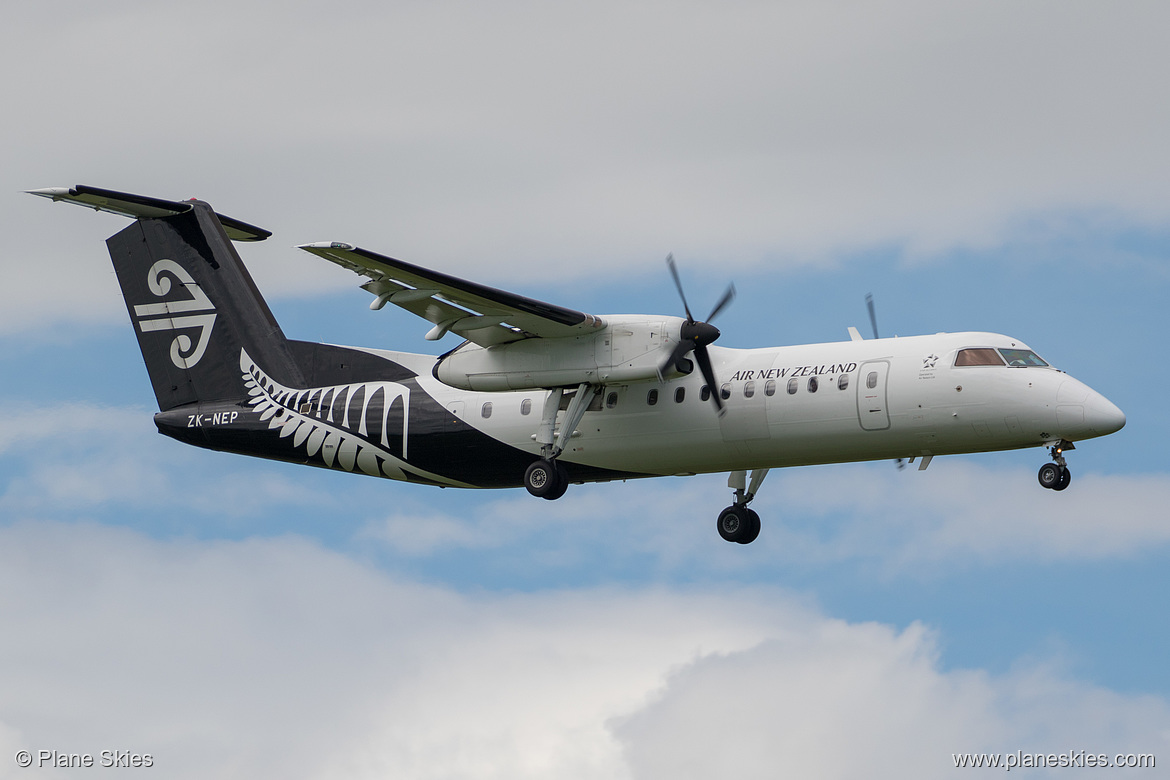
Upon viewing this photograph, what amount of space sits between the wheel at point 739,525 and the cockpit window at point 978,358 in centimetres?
552

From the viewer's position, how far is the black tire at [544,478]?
24.3m

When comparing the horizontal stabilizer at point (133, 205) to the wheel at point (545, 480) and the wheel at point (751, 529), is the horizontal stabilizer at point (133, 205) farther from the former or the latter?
the wheel at point (751, 529)

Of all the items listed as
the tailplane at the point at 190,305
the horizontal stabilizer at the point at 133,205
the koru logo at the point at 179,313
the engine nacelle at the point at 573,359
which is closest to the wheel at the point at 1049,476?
the engine nacelle at the point at 573,359

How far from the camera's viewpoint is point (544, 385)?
2425cm

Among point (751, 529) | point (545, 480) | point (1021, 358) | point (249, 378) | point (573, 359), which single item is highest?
point (1021, 358)

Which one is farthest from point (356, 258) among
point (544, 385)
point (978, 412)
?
point (978, 412)

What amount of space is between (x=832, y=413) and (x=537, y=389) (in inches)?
190

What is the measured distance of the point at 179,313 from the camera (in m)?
28.6

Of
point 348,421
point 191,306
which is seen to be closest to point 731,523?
point 348,421

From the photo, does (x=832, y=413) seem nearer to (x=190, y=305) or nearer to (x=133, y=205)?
(x=190, y=305)

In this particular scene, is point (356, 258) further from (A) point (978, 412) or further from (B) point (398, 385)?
(A) point (978, 412)

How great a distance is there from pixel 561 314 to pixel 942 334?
599 cm

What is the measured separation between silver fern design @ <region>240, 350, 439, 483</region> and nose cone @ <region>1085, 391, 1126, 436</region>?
10980 millimetres

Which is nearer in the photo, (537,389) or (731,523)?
(537,389)
